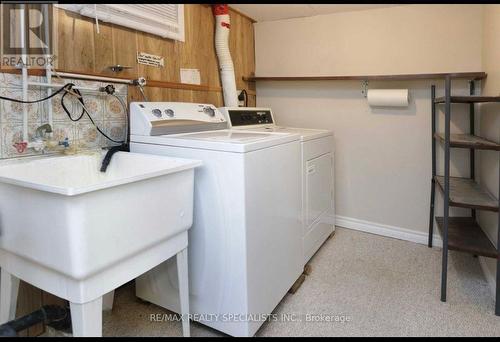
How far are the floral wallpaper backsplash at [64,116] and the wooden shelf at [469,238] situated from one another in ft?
6.75

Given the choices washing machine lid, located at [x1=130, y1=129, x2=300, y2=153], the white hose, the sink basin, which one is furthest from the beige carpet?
the white hose

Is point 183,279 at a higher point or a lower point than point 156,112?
lower

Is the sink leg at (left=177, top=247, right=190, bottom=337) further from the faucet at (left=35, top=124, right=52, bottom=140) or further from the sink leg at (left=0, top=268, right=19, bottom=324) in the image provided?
the faucet at (left=35, top=124, right=52, bottom=140)

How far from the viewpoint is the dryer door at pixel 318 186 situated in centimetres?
219

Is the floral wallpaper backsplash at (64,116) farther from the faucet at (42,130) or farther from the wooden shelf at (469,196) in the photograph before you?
the wooden shelf at (469,196)

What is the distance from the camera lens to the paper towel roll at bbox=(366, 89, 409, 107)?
2506 millimetres

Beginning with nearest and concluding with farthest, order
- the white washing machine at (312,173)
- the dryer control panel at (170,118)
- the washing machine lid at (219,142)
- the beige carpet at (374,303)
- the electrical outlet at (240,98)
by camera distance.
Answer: the washing machine lid at (219,142)
the beige carpet at (374,303)
the dryer control panel at (170,118)
the white washing machine at (312,173)
the electrical outlet at (240,98)

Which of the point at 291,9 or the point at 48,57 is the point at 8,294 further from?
the point at 291,9

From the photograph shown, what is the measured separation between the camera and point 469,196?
1957 millimetres

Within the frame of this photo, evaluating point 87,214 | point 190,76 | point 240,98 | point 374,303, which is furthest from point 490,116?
point 87,214

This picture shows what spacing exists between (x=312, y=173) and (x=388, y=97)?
93cm

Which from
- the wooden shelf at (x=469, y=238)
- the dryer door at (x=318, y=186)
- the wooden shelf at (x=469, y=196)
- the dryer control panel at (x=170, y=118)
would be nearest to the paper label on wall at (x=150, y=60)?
the dryer control panel at (x=170, y=118)

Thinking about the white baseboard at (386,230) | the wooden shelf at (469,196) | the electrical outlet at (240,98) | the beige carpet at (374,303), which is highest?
the electrical outlet at (240,98)

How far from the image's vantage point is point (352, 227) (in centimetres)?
299
